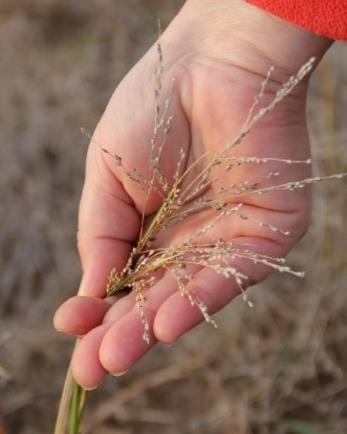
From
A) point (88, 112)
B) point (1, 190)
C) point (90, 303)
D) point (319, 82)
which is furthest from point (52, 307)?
point (90, 303)

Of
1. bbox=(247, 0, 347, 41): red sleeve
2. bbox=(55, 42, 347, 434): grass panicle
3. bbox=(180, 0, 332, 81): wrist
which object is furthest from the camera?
bbox=(180, 0, 332, 81): wrist

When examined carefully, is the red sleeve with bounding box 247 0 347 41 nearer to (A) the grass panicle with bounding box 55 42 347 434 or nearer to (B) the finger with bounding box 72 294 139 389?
(A) the grass panicle with bounding box 55 42 347 434

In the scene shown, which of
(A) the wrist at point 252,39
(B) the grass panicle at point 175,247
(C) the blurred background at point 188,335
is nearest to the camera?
(B) the grass panicle at point 175,247

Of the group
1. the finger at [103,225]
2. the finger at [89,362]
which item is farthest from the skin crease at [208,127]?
the finger at [89,362]

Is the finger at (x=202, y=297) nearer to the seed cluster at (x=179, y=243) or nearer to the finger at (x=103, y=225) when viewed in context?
the seed cluster at (x=179, y=243)

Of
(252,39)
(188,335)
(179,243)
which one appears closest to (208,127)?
(252,39)

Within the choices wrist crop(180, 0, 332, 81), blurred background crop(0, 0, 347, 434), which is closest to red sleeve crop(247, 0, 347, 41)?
wrist crop(180, 0, 332, 81)
